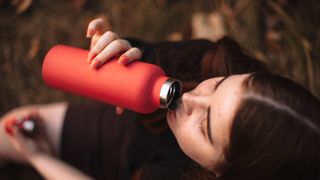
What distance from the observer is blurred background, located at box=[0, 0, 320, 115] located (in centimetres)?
187

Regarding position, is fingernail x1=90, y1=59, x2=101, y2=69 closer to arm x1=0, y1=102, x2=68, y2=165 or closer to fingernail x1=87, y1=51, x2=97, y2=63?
fingernail x1=87, y1=51, x2=97, y2=63

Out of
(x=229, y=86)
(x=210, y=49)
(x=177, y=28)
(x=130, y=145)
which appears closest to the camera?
(x=229, y=86)

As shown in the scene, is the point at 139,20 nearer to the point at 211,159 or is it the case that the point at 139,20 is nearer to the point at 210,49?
the point at 210,49

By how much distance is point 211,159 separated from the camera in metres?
1.02

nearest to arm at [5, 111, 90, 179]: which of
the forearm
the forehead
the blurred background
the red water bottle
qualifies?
the forearm

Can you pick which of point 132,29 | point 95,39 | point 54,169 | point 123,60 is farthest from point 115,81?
point 132,29

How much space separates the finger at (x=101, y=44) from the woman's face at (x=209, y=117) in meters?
0.22

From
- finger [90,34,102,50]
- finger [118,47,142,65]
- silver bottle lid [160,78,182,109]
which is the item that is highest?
finger [90,34,102,50]

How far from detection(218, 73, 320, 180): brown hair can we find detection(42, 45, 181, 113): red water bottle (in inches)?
6.6

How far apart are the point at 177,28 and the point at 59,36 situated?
0.54 meters

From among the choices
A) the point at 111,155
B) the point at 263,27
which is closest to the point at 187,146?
the point at 111,155

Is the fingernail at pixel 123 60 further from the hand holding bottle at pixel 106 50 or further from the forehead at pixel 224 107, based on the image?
the forehead at pixel 224 107

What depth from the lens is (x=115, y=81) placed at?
937 mm

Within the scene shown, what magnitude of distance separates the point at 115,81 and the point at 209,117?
0.22 m
